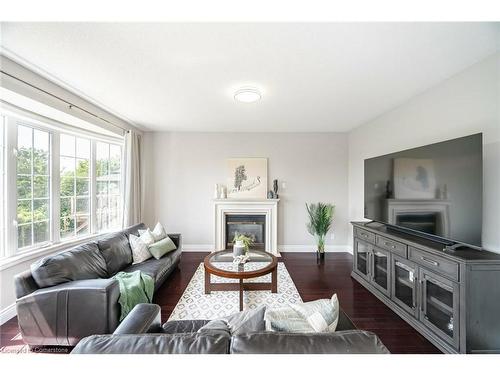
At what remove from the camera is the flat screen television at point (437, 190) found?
5.20 feet

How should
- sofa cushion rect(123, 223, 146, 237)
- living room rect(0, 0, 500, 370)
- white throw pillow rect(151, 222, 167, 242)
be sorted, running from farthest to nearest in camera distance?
white throw pillow rect(151, 222, 167, 242) → sofa cushion rect(123, 223, 146, 237) → living room rect(0, 0, 500, 370)

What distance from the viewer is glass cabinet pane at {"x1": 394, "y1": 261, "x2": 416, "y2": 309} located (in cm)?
190

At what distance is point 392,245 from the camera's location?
7.04 feet

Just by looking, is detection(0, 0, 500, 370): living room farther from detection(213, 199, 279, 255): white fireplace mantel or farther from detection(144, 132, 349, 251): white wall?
detection(213, 199, 279, 255): white fireplace mantel

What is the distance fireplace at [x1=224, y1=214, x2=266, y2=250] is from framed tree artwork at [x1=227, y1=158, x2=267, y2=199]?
436 mm


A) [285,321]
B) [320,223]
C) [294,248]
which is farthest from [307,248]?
[285,321]

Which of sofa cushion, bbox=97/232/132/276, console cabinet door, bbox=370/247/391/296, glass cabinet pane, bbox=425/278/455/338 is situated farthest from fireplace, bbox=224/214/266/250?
glass cabinet pane, bbox=425/278/455/338

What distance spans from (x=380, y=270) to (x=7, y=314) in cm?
404

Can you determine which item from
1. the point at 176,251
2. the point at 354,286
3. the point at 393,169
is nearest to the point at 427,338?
the point at 354,286

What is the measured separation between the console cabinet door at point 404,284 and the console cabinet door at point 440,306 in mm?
73

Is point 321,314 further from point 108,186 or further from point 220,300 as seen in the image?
point 108,186

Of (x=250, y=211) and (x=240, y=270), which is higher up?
(x=250, y=211)

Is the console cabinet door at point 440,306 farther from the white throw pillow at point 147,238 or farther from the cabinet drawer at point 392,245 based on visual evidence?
the white throw pillow at point 147,238

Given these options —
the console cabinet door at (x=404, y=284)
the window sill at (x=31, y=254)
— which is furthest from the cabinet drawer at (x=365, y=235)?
the window sill at (x=31, y=254)
